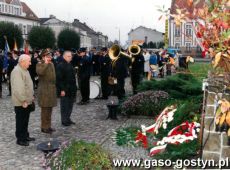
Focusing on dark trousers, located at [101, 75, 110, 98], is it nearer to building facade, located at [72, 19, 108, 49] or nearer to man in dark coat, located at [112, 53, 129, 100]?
man in dark coat, located at [112, 53, 129, 100]

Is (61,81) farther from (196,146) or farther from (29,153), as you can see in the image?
(196,146)

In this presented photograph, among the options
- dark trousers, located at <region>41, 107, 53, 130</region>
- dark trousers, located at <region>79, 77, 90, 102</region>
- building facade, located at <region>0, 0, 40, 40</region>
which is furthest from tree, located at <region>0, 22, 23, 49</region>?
dark trousers, located at <region>41, 107, 53, 130</region>

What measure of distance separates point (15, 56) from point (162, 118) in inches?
418

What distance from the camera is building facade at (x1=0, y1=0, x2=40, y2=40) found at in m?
77.4

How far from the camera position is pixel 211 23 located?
369cm

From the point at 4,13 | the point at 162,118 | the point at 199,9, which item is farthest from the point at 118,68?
the point at 4,13

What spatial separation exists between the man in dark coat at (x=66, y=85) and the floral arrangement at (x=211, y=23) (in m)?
7.07

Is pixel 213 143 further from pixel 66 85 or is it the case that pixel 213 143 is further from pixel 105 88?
pixel 105 88

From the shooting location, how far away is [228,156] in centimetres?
655

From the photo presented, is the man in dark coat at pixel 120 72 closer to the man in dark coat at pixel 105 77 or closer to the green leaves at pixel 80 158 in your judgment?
the man in dark coat at pixel 105 77

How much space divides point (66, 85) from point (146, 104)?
100 inches

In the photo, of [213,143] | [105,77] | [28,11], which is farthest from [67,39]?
[213,143]

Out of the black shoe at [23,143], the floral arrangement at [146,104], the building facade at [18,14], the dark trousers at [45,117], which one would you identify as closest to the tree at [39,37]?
the building facade at [18,14]

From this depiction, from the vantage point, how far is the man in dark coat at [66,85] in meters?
10.7
